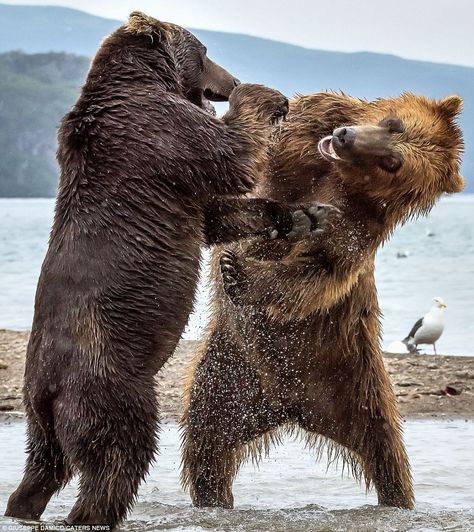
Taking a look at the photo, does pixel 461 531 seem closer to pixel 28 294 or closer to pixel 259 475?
pixel 259 475

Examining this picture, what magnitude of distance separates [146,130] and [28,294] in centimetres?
1347

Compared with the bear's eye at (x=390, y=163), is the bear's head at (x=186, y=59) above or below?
above

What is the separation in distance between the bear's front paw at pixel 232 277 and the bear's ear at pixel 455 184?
1.15m

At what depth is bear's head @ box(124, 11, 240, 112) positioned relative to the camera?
6.01m

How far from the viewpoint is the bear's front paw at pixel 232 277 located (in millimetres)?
6504

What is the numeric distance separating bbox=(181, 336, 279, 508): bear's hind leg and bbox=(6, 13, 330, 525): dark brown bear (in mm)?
981

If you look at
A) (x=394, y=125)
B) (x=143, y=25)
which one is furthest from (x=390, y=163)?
(x=143, y=25)

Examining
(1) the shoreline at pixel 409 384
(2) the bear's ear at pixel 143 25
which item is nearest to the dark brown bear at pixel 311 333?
(2) the bear's ear at pixel 143 25

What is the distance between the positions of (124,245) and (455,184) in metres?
1.93

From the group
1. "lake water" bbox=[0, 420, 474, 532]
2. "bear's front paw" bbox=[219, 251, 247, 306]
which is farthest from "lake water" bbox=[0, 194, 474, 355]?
"lake water" bbox=[0, 420, 474, 532]

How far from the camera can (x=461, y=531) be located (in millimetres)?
6180

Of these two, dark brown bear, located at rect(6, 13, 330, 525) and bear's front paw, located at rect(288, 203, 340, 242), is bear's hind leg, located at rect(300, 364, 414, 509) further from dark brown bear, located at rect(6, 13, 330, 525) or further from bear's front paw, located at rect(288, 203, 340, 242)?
dark brown bear, located at rect(6, 13, 330, 525)

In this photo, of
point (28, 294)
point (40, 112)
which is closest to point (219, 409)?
point (28, 294)

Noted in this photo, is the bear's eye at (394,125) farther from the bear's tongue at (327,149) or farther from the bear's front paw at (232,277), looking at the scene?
the bear's front paw at (232,277)
